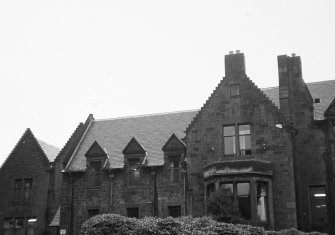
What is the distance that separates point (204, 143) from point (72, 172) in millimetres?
10956

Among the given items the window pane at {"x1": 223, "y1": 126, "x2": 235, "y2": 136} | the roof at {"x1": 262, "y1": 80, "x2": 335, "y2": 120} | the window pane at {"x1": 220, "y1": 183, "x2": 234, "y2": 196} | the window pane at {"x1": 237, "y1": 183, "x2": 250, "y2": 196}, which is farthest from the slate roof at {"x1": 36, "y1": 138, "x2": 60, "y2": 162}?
the roof at {"x1": 262, "y1": 80, "x2": 335, "y2": 120}

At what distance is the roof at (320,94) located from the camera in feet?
110

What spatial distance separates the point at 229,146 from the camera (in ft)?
105

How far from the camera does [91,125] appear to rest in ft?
141

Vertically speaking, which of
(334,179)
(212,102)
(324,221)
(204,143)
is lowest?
(324,221)

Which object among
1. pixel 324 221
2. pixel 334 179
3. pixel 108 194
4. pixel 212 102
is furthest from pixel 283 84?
pixel 108 194

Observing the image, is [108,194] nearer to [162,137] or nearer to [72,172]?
[72,172]

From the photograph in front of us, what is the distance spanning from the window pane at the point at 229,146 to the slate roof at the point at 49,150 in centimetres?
1667

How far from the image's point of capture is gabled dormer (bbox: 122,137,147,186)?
3616cm

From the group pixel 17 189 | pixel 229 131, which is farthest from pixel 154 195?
pixel 17 189

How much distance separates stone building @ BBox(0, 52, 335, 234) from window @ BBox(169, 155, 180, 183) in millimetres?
71

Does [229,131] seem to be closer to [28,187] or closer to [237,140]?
[237,140]

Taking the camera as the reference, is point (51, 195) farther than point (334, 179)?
Yes

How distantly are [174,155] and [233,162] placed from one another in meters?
6.46
